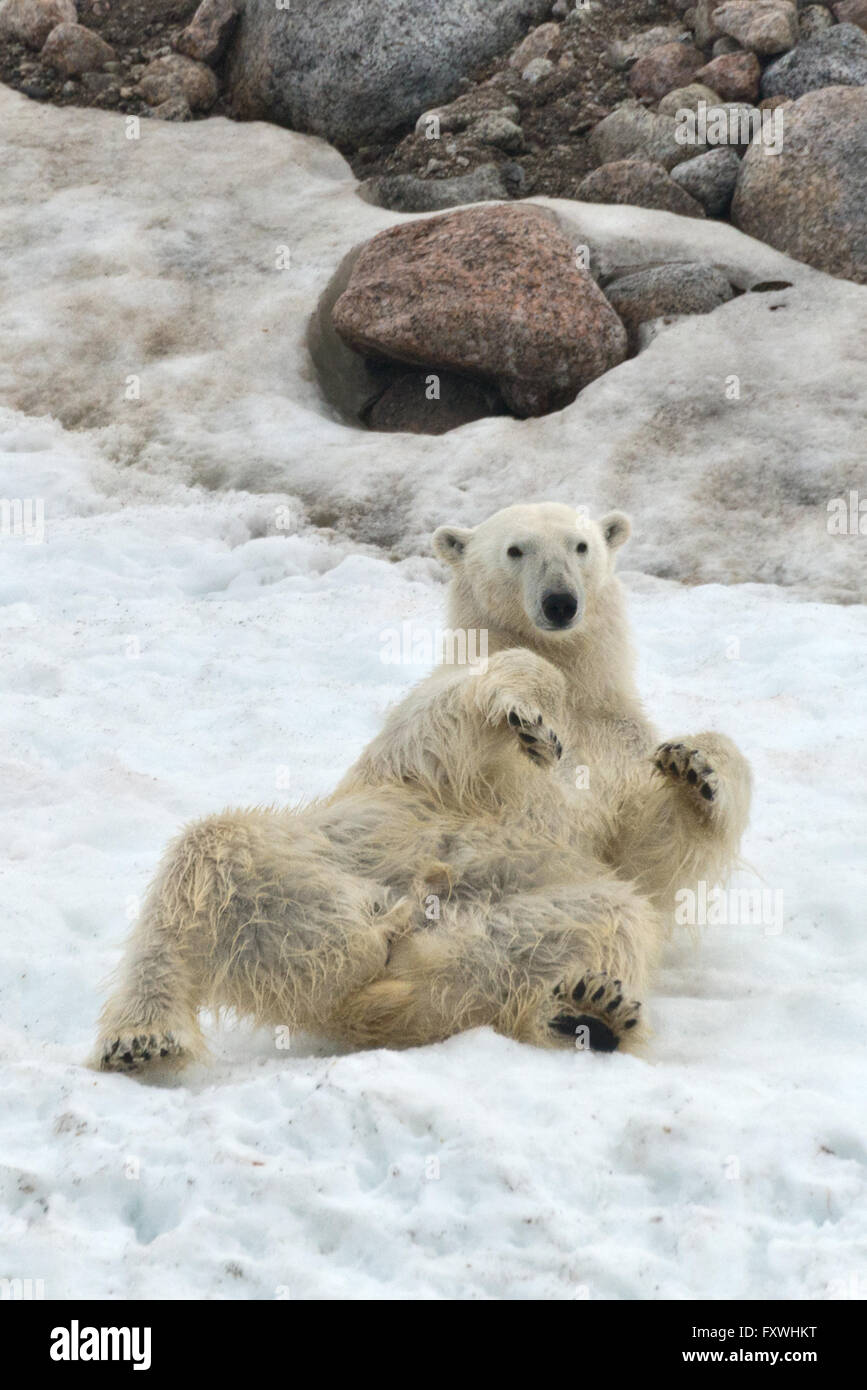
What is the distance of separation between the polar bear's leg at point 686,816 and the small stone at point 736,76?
29.4 feet

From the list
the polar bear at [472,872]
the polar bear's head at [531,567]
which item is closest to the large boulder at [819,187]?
the polar bear's head at [531,567]

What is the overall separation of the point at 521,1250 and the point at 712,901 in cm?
177

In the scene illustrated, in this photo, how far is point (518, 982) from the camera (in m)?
3.55

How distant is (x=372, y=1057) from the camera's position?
11.0ft

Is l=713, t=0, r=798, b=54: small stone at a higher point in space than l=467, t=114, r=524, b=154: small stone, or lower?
higher

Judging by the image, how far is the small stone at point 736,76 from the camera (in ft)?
36.8

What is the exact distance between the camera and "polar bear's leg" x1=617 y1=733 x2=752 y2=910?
3.87 m

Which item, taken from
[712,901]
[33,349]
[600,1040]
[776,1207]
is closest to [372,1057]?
[600,1040]

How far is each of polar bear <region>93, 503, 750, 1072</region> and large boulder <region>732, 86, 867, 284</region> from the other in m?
6.55

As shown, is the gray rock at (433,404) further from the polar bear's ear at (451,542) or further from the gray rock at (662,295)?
the polar bear's ear at (451,542)

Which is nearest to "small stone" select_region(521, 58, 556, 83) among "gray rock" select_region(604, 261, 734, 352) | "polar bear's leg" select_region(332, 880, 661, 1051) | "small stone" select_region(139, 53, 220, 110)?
"small stone" select_region(139, 53, 220, 110)

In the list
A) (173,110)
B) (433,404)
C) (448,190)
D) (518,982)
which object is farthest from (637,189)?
(518,982)

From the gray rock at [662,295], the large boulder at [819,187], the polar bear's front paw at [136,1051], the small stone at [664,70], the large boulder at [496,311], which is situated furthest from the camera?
the small stone at [664,70]

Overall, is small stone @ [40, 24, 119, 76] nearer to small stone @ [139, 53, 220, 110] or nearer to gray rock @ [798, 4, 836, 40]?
small stone @ [139, 53, 220, 110]
